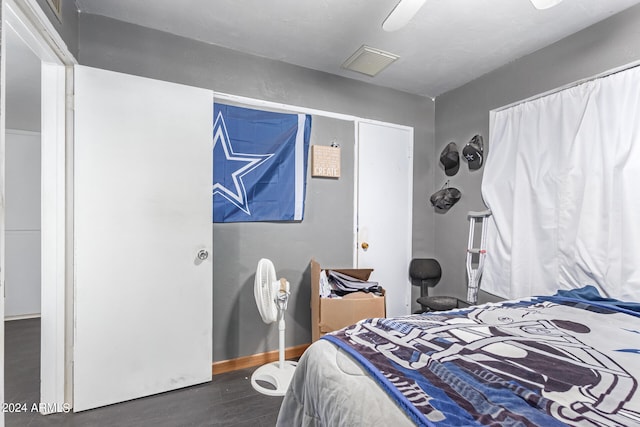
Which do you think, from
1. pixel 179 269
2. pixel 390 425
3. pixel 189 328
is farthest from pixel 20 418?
pixel 390 425

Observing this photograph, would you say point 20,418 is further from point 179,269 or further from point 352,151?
point 352,151

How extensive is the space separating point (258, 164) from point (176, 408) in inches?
71.1

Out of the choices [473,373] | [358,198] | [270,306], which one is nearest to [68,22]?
[270,306]

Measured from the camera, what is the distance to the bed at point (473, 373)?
80 cm

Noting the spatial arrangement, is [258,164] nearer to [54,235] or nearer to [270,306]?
[270,306]

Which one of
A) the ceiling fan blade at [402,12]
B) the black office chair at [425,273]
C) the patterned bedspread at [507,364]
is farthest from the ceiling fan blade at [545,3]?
the black office chair at [425,273]

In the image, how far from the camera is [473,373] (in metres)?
0.98

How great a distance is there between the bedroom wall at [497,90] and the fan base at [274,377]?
6.07 ft

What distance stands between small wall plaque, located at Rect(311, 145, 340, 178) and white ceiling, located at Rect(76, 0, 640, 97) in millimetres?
744

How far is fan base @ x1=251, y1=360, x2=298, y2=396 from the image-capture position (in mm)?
2109

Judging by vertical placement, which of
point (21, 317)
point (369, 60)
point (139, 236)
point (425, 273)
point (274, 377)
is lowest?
point (21, 317)

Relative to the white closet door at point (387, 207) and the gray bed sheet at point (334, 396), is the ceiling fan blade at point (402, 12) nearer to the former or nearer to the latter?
the white closet door at point (387, 207)

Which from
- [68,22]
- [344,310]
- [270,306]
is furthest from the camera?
[344,310]

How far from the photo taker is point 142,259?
203 cm
